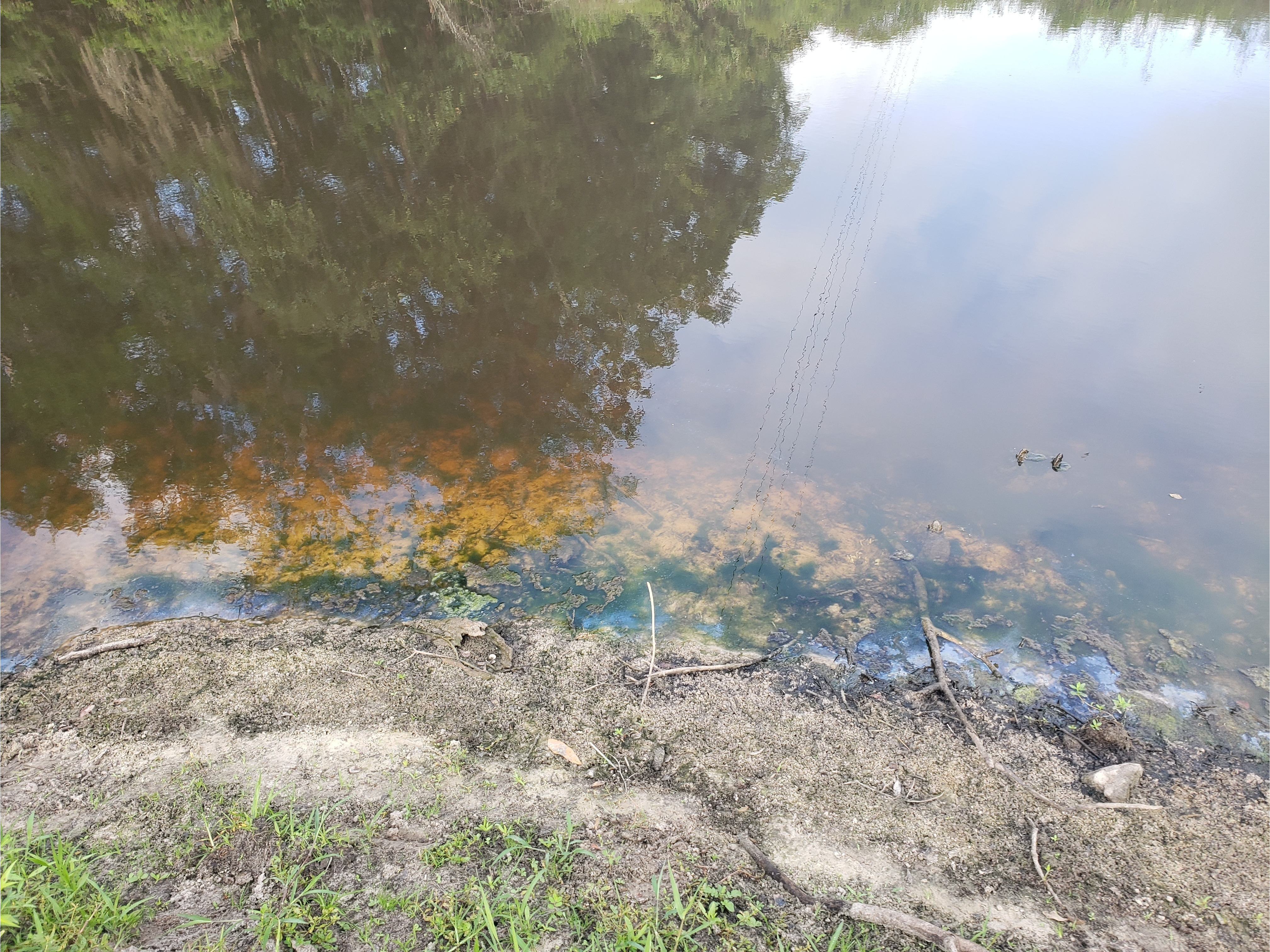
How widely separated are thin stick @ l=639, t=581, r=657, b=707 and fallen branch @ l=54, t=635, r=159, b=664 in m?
2.29

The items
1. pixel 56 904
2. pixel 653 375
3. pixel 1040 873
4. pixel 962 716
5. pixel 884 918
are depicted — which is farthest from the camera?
pixel 653 375

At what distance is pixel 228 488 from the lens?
13.9 ft

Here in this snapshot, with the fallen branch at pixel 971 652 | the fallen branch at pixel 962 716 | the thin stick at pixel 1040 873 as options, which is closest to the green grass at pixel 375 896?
the thin stick at pixel 1040 873

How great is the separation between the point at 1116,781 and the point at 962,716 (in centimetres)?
55

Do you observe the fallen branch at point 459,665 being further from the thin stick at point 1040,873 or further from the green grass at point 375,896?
the thin stick at point 1040,873

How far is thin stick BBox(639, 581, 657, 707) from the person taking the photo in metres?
2.99

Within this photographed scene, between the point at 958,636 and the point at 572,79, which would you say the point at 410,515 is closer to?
the point at 958,636

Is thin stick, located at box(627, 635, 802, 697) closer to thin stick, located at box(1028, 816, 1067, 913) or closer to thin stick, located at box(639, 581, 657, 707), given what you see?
thin stick, located at box(639, 581, 657, 707)

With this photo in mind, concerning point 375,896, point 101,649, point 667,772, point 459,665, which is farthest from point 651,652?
point 101,649

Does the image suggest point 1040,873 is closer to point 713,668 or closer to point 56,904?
point 713,668

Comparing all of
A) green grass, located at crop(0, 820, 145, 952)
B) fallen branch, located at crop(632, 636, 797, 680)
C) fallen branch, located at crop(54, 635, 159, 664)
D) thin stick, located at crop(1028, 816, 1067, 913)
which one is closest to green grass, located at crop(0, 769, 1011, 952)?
green grass, located at crop(0, 820, 145, 952)

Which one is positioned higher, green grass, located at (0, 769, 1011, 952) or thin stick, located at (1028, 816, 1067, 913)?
thin stick, located at (1028, 816, 1067, 913)

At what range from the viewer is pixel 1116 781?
8.48ft

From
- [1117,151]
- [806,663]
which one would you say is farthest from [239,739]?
[1117,151]
